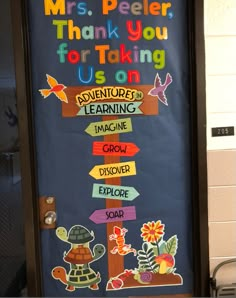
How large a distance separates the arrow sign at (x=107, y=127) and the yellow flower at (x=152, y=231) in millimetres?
529

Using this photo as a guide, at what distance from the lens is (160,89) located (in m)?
1.78

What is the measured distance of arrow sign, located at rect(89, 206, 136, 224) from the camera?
71.4 inches

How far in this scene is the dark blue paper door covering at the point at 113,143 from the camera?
174 cm

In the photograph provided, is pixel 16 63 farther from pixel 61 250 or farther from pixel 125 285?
pixel 125 285

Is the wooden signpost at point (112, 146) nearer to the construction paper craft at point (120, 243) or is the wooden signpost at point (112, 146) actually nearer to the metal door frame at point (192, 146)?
the construction paper craft at point (120, 243)

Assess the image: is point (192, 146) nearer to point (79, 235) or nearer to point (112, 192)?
point (112, 192)

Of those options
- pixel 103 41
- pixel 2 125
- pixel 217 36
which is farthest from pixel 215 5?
pixel 2 125

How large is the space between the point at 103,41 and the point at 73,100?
336 mm

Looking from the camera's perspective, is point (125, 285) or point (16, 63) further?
point (125, 285)

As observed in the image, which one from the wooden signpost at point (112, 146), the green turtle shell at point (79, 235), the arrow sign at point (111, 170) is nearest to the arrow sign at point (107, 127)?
the wooden signpost at point (112, 146)

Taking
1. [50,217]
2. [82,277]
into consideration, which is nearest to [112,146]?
Result: [50,217]

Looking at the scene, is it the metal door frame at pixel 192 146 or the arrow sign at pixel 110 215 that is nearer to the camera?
the metal door frame at pixel 192 146

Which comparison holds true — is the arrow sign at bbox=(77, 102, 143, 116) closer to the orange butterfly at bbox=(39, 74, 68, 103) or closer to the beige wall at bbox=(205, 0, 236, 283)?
the orange butterfly at bbox=(39, 74, 68, 103)

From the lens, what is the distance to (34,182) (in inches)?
70.0
